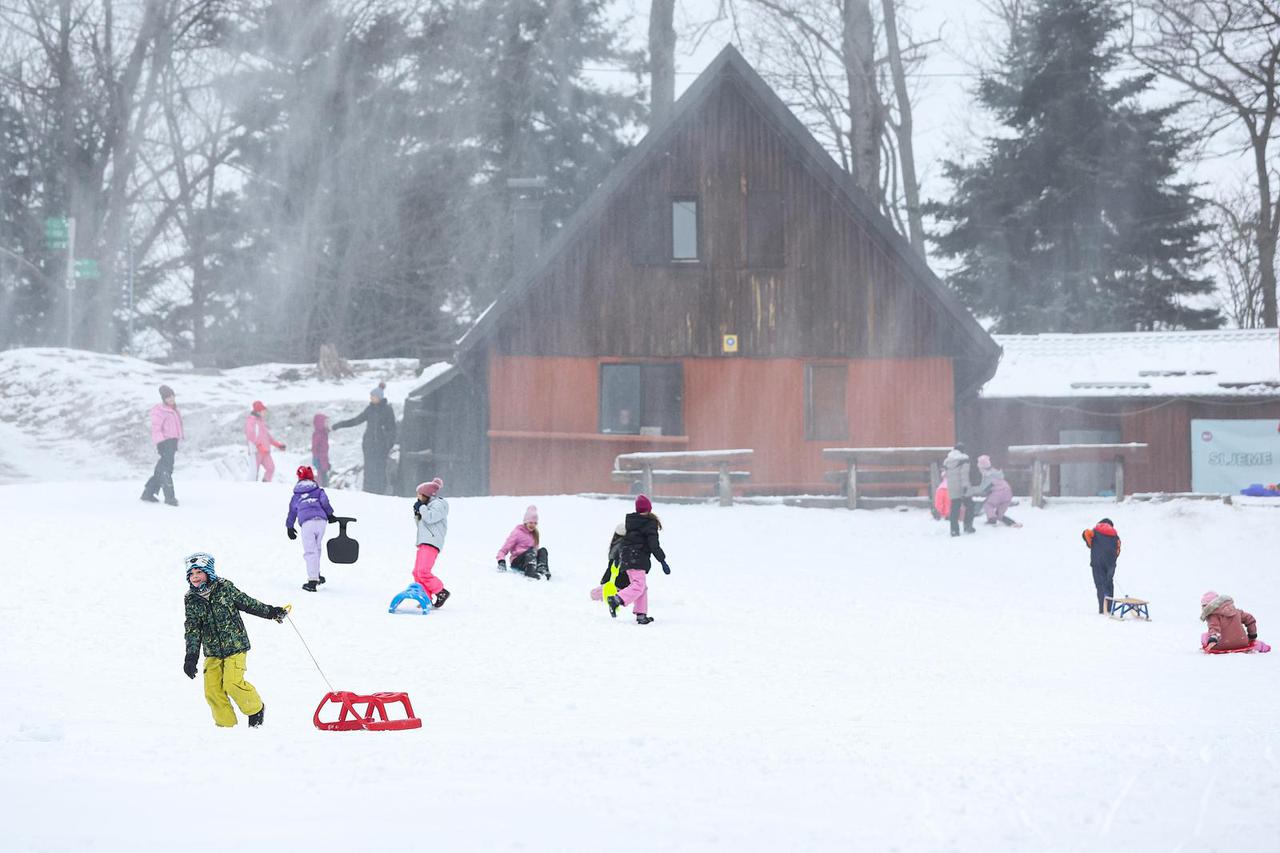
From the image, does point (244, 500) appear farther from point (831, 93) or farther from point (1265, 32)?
point (1265, 32)

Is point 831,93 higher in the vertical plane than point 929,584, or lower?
higher

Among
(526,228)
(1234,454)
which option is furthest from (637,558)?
(1234,454)

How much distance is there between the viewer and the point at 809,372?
26797 millimetres

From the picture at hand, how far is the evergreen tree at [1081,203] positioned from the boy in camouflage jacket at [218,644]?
1336 inches

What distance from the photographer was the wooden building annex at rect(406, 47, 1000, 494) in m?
26.4

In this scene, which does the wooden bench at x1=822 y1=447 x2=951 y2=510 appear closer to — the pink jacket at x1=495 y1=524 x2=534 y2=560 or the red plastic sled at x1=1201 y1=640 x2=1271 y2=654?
the pink jacket at x1=495 y1=524 x2=534 y2=560

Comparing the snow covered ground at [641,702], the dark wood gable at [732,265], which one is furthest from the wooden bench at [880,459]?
the snow covered ground at [641,702]

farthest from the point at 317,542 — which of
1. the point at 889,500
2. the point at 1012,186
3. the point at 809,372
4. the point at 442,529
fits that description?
the point at 1012,186

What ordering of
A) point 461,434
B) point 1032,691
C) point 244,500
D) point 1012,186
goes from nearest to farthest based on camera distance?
1. point 1032,691
2. point 244,500
3. point 461,434
4. point 1012,186

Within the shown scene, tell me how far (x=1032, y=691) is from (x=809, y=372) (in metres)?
15.6

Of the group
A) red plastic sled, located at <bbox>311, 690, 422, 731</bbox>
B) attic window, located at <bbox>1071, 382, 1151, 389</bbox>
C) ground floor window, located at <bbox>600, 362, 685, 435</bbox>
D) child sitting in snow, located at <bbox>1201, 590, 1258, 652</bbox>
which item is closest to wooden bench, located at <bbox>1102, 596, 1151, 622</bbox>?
child sitting in snow, located at <bbox>1201, 590, 1258, 652</bbox>

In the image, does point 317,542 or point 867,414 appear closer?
point 317,542

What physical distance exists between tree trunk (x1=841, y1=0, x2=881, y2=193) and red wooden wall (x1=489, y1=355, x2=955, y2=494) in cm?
684

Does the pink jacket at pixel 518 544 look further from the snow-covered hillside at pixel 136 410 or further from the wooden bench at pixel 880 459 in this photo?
the snow-covered hillside at pixel 136 410
